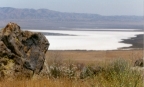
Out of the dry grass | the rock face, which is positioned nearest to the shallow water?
the dry grass

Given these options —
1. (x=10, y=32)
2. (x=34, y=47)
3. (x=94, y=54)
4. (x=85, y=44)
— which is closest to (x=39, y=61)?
(x=34, y=47)

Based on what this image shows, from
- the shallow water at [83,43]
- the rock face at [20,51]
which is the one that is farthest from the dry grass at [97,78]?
the shallow water at [83,43]

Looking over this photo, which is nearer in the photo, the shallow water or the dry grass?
the dry grass

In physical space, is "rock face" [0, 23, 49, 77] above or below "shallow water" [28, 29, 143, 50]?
above

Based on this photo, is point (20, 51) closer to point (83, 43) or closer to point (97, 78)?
point (97, 78)

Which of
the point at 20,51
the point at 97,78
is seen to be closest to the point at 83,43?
the point at 20,51

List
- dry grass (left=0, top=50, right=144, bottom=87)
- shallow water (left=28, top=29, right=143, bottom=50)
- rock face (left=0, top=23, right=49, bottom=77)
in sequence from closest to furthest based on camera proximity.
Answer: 1. dry grass (left=0, top=50, right=144, bottom=87)
2. rock face (left=0, top=23, right=49, bottom=77)
3. shallow water (left=28, top=29, right=143, bottom=50)

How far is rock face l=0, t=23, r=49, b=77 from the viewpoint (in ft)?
33.5

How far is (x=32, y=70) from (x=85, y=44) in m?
35.9

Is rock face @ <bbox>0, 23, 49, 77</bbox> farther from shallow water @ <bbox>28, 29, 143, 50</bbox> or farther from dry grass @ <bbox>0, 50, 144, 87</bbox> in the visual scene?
shallow water @ <bbox>28, 29, 143, 50</bbox>

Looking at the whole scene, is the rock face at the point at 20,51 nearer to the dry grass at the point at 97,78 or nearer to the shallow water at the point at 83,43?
the dry grass at the point at 97,78

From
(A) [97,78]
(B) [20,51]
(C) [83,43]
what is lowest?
(C) [83,43]

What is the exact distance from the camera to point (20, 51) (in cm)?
1070

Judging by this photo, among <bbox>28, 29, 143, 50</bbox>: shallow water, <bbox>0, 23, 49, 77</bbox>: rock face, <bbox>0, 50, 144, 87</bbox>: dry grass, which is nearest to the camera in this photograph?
<bbox>0, 50, 144, 87</bbox>: dry grass
